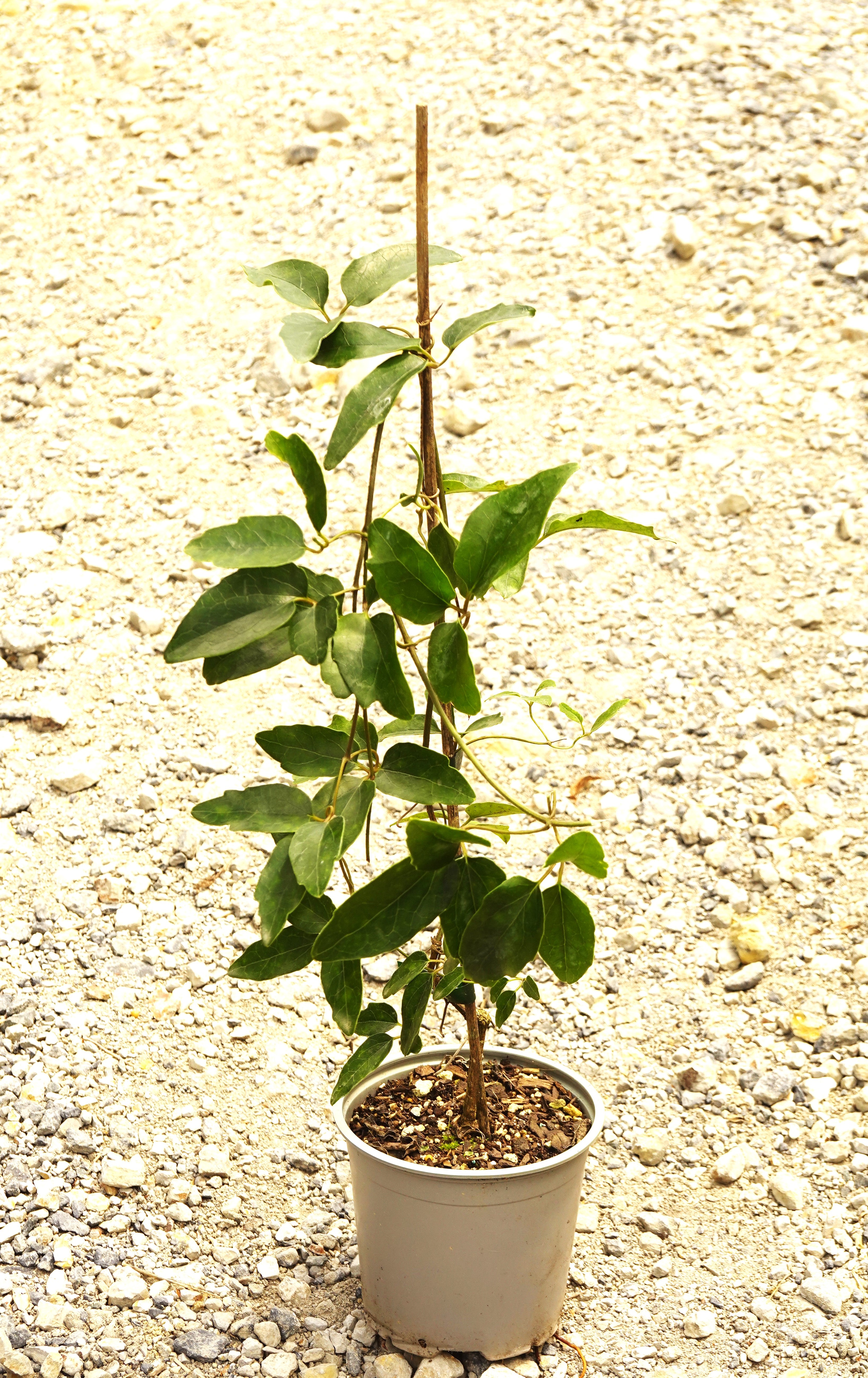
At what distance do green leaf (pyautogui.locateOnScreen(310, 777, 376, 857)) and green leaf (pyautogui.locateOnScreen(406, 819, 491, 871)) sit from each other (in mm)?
39

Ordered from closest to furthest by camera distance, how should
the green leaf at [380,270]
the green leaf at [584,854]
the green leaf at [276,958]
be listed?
the green leaf at [584,854], the green leaf at [380,270], the green leaf at [276,958]

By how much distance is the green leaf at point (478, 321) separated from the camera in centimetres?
99

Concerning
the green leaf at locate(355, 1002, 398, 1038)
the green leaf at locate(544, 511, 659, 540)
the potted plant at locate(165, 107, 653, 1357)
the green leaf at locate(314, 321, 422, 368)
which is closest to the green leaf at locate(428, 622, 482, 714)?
the potted plant at locate(165, 107, 653, 1357)

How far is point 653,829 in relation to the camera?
1.92m

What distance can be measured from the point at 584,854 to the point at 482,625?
1.37 meters

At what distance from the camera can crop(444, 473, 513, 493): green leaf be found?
3.55 ft

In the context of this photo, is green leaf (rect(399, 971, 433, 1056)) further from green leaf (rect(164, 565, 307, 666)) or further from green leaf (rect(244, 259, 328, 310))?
green leaf (rect(244, 259, 328, 310))

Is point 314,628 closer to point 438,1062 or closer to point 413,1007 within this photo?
point 413,1007

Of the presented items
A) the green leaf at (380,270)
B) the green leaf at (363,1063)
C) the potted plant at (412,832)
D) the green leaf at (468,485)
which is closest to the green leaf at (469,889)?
the potted plant at (412,832)

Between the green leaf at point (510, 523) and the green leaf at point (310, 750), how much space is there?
0.17 m

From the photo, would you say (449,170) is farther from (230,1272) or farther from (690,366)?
(230,1272)

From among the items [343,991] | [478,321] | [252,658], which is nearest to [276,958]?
[343,991]

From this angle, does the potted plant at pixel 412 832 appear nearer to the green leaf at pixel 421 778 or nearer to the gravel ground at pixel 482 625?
the green leaf at pixel 421 778

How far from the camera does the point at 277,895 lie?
969mm
